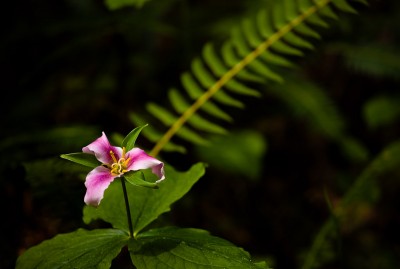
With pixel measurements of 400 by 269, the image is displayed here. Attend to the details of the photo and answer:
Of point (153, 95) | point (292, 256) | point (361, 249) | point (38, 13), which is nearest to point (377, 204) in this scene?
point (361, 249)

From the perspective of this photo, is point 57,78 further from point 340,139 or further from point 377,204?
point 377,204

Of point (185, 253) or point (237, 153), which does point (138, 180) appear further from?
point (237, 153)

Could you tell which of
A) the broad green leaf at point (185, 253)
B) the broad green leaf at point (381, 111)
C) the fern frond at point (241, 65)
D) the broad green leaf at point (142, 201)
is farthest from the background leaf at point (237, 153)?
the broad green leaf at point (185, 253)

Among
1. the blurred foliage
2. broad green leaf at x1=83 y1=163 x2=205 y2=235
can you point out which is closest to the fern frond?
the blurred foliage

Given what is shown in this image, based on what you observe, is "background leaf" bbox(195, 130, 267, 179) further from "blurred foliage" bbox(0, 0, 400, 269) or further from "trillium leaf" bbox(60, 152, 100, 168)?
"trillium leaf" bbox(60, 152, 100, 168)

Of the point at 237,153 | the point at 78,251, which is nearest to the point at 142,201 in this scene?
the point at 78,251

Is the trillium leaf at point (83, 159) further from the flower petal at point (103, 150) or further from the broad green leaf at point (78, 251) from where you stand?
the broad green leaf at point (78, 251)
